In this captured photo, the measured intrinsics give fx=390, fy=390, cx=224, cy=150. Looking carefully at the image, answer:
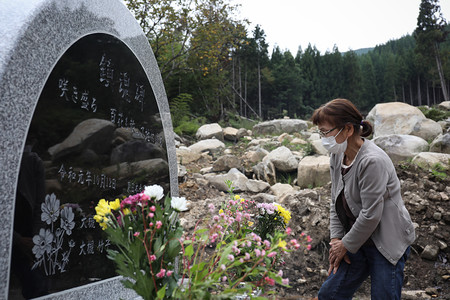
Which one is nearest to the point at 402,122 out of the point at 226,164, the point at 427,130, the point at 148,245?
the point at 427,130

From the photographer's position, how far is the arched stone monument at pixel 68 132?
5.19 ft

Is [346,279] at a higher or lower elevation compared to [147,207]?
lower

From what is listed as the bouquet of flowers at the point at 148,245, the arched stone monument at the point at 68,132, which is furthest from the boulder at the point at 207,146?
the bouquet of flowers at the point at 148,245

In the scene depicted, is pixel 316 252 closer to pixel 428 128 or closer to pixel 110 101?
pixel 110 101

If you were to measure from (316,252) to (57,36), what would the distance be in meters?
4.13

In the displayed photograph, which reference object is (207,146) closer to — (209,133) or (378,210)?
(209,133)

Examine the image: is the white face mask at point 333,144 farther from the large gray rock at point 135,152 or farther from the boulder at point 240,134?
the boulder at point 240,134

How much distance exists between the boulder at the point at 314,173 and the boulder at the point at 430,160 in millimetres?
1536

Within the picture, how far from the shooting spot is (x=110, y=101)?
7.93 ft

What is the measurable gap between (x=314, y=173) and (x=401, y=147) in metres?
1.87

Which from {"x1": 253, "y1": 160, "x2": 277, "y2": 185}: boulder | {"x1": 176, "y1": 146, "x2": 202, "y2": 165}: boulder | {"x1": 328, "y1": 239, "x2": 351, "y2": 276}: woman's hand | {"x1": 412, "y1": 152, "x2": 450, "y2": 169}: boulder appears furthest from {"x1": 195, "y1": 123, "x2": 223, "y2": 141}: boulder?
{"x1": 328, "y1": 239, "x2": 351, "y2": 276}: woman's hand

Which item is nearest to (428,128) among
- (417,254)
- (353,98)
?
(417,254)

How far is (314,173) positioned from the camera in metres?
7.46

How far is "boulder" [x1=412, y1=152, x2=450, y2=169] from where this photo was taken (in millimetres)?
6730
